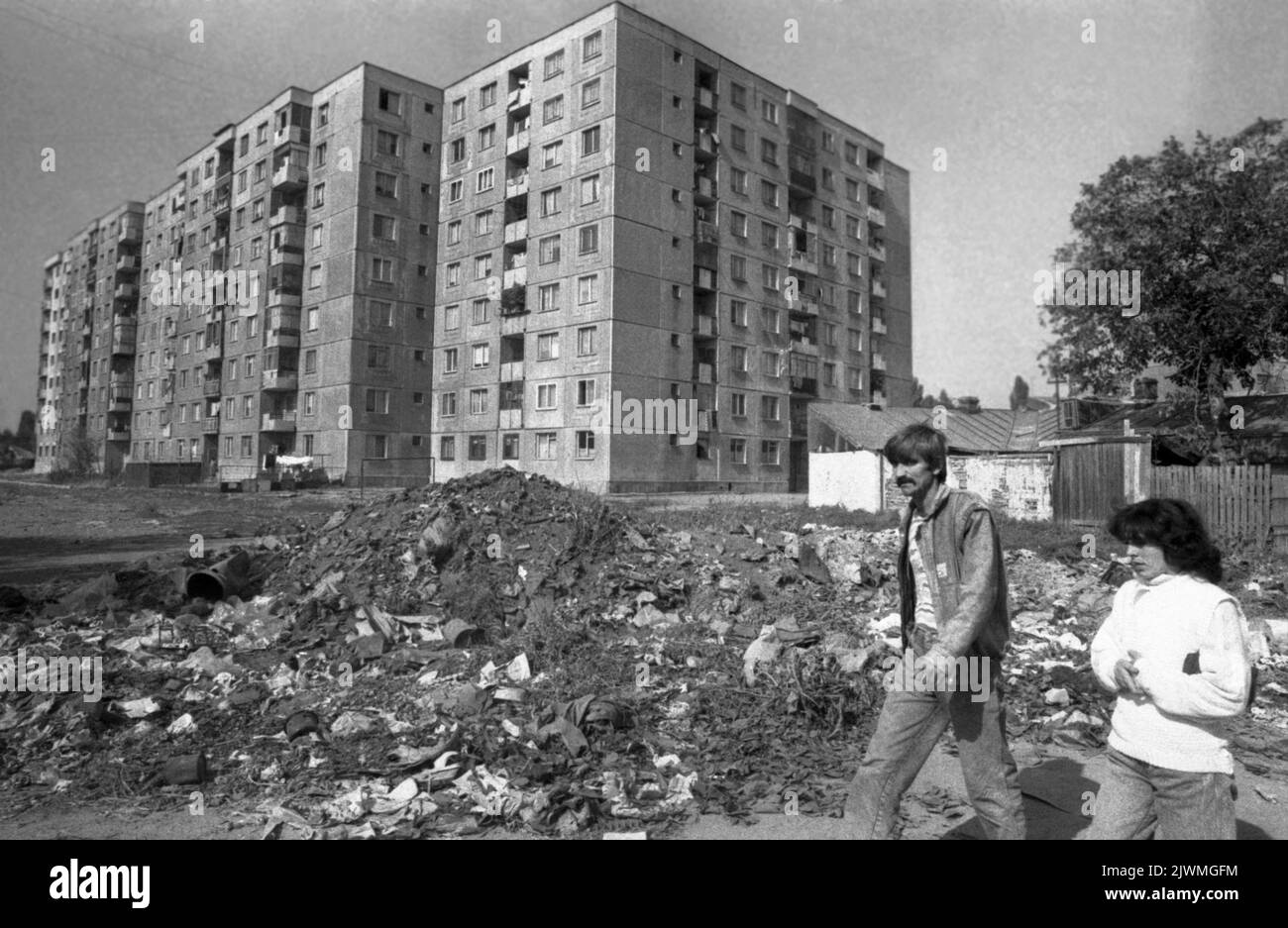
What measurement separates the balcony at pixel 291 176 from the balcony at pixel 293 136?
1.44 metres

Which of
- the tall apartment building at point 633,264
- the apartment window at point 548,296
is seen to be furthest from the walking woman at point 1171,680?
the apartment window at point 548,296

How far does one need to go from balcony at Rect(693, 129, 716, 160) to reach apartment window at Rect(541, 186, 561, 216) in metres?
7.19

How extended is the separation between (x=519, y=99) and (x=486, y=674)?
129 feet

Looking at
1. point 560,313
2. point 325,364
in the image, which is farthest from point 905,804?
point 325,364

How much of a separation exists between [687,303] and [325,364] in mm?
20675

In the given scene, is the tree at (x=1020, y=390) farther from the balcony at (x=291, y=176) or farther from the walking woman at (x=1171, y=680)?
the walking woman at (x=1171, y=680)

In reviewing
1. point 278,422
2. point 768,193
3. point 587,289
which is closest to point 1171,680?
point 587,289

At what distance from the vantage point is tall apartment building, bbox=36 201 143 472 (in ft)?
213

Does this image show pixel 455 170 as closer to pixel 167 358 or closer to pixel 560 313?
pixel 560 313

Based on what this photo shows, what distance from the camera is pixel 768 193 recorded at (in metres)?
44.0

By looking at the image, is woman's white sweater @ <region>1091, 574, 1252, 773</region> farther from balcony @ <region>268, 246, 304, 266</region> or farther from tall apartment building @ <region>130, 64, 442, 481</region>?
balcony @ <region>268, 246, 304, 266</region>

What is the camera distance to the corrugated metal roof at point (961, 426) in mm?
27266
